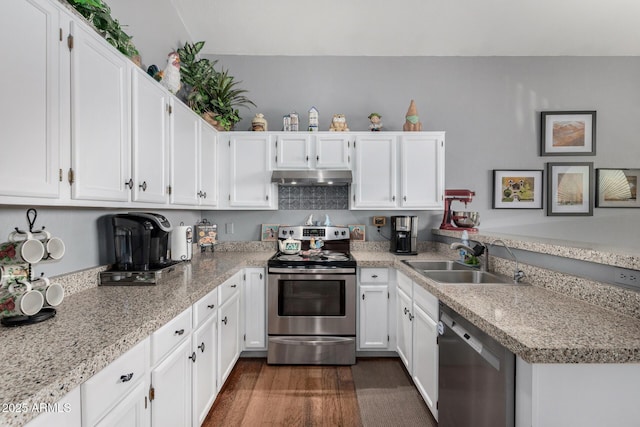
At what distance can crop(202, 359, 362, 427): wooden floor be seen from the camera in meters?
1.92

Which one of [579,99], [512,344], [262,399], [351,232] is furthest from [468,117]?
[262,399]

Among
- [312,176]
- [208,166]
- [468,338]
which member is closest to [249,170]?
[208,166]

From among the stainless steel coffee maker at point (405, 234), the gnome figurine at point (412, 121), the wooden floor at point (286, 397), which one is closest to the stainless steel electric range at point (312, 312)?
the wooden floor at point (286, 397)

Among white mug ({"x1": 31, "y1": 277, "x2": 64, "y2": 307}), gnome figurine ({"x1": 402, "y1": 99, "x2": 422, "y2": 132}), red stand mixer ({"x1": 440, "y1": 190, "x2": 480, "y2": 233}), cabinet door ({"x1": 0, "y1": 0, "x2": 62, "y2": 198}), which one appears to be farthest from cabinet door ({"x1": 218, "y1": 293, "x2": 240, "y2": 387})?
gnome figurine ({"x1": 402, "y1": 99, "x2": 422, "y2": 132})

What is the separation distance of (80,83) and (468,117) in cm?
339

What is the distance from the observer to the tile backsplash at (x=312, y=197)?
3254mm

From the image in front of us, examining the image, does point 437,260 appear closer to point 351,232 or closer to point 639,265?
point 351,232

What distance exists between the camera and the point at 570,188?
3215 mm

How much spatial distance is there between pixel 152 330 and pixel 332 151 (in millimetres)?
2221

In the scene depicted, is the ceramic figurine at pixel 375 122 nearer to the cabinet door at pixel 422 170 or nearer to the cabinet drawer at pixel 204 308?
the cabinet door at pixel 422 170

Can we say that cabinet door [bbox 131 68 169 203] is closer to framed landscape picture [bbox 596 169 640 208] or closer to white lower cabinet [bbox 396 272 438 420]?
white lower cabinet [bbox 396 272 438 420]

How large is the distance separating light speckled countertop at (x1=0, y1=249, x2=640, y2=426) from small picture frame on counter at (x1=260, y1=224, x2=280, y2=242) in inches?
64.2

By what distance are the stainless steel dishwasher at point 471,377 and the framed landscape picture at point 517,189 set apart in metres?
2.21

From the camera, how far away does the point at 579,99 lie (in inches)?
128
